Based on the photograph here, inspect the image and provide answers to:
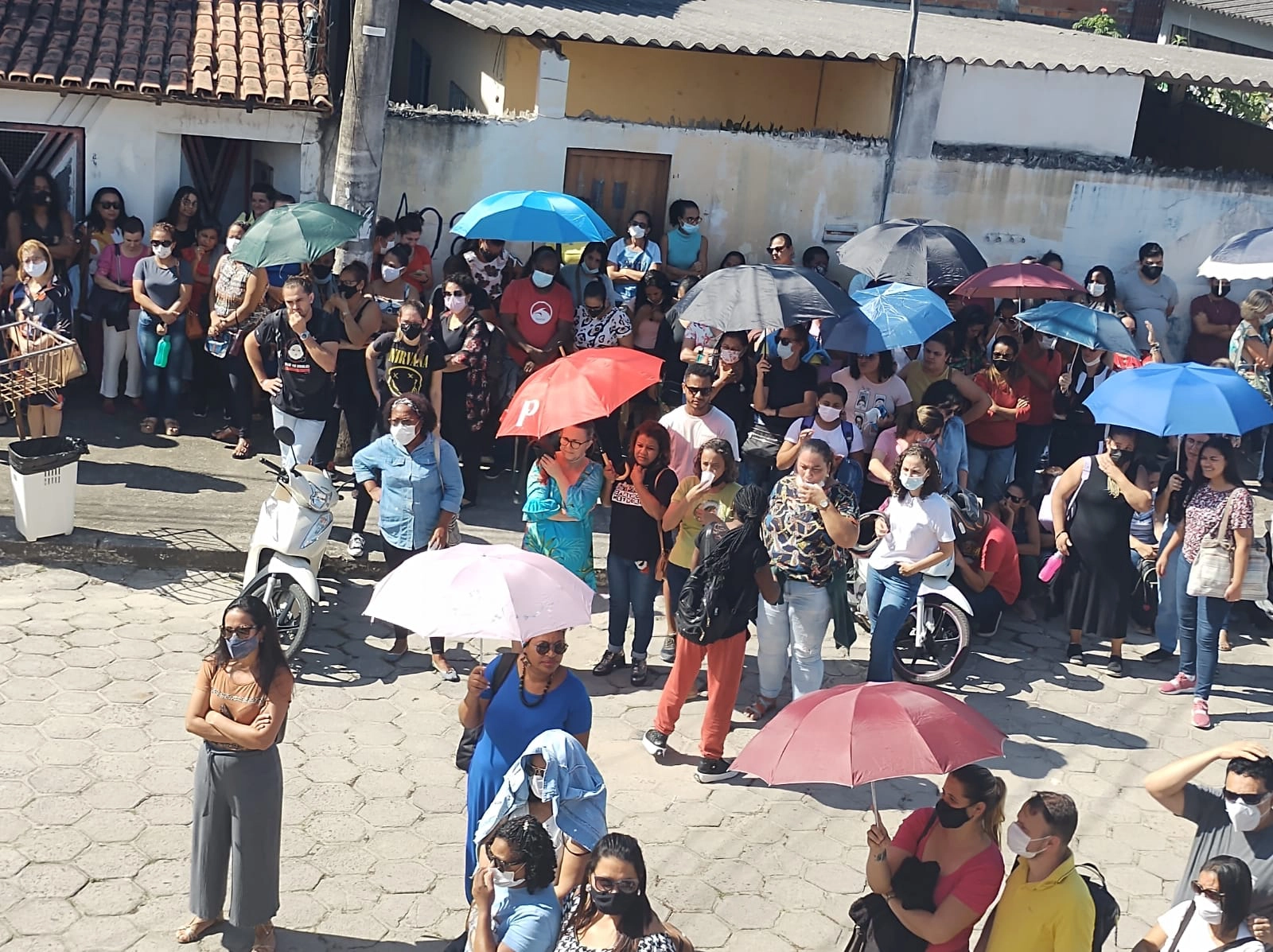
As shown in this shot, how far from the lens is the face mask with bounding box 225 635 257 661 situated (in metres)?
6.04

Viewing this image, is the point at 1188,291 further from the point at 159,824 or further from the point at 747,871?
the point at 159,824

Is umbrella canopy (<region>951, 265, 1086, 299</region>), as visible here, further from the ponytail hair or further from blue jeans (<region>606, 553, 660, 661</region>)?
the ponytail hair

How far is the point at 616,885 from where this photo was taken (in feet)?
16.3

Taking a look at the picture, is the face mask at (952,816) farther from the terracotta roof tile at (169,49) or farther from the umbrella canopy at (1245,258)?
the terracotta roof tile at (169,49)

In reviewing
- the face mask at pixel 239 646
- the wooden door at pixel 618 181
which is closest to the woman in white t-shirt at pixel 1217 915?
the face mask at pixel 239 646

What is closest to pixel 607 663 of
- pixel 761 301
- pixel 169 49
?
pixel 761 301

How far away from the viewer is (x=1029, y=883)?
543 cm

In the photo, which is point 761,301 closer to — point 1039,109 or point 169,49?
point 1039,109

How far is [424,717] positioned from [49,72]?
6533 millimetres

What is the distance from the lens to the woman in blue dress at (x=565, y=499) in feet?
28.4

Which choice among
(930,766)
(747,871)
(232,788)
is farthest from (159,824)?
(930,766)

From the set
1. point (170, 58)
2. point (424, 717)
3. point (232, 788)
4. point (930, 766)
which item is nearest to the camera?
point (930, 766)

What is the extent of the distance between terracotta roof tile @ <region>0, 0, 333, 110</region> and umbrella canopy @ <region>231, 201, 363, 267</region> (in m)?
1.84

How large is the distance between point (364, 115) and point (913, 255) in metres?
4.29
